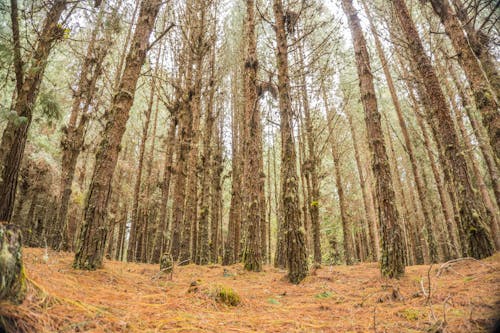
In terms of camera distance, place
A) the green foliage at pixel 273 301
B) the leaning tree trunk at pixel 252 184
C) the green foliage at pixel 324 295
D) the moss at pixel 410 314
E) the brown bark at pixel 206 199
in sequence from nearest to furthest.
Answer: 1. the moss at pixel 410 314
2. the green foliage at pixel 273 301
3. the green foliage at pixel 324 295
4. the leaning tree trunk at pixel 252 184
5. the brown bark at pixel 206 199

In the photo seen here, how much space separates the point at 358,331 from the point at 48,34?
6.84 meters

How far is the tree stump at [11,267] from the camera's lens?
4.92 ft

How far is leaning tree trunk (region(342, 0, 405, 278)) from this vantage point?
456 centimetres

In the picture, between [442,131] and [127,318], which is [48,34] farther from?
[442,131]

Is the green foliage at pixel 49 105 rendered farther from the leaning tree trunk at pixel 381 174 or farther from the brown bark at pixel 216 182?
the brown bark at pixel 216 182

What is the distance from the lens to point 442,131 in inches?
233

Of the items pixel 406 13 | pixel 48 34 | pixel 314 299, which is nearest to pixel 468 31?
pixel 406 13

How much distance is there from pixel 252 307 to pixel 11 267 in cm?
262

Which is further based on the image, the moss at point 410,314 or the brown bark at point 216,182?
→ the brown bark at point 216,182

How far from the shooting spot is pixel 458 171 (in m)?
5.51

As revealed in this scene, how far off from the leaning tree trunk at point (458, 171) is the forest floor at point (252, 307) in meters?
0.55

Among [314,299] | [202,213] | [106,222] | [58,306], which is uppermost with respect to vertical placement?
[202,213]

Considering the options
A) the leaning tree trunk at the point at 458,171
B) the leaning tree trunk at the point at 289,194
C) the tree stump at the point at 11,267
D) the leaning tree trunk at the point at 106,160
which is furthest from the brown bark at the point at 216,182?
the tree stump at the point at 11,267

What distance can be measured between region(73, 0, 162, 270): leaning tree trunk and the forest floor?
0.39 m
